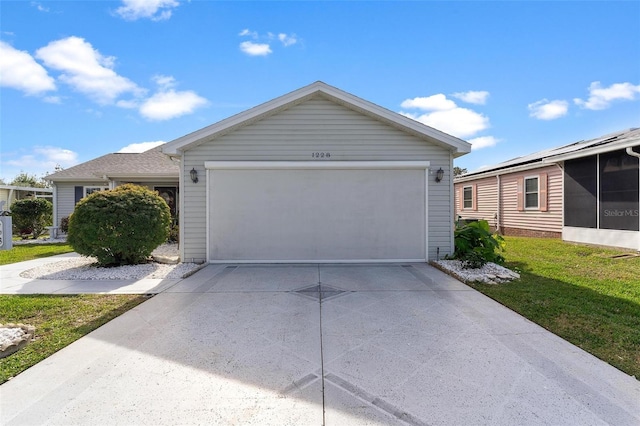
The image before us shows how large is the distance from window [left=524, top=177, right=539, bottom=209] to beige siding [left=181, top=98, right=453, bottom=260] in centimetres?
788

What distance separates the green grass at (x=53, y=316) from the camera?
2.99m

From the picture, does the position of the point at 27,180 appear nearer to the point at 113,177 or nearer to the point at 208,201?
the point at 113,177

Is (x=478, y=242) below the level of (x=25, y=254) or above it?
above

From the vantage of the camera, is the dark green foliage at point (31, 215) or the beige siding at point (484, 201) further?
the beige siding at point (484, 201)

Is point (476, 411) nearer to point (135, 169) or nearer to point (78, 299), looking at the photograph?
A: point (78, 299)

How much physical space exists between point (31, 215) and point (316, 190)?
1446cm

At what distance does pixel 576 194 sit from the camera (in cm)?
1052

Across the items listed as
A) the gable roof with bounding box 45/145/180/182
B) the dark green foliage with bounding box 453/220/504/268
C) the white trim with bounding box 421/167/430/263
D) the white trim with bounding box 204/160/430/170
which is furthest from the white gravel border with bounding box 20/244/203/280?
the dark green foliage with bounding box 453/220/504/268

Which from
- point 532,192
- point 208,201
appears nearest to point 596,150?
point 532,192

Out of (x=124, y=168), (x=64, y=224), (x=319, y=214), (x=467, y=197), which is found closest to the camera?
(x=319, y=214)

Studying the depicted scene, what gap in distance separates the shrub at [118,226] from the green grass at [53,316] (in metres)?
1.93

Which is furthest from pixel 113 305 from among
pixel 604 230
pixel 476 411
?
pixel 604 230

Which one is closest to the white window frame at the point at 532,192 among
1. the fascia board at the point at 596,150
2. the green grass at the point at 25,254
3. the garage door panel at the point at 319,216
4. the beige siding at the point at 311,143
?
the fascia board at the point at 596,150

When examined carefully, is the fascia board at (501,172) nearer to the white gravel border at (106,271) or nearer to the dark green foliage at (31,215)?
the white gravel border at (106,271)
